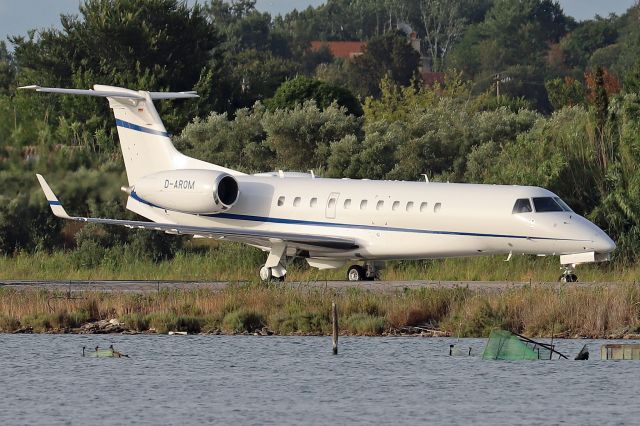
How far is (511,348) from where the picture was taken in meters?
30.3

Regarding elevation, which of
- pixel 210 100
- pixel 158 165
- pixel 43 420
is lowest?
pixel 43 420

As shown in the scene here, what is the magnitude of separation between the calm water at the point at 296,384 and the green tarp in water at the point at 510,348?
31 cm

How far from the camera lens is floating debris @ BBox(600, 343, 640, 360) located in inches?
1152

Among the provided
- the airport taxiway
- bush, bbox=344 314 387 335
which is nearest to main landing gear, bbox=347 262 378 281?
the airport taxiway

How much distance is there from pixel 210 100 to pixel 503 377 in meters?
50.7

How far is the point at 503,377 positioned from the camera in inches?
1114

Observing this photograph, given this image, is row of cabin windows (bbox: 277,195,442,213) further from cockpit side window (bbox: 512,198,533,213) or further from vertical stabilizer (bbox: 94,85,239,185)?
vertical stabilizer (bbox: 94,85,239,185)

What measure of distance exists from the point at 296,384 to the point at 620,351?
6109 mm

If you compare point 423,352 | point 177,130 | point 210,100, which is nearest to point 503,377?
point 423,352

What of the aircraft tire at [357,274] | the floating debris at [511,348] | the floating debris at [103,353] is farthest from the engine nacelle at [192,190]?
the floating debris at [511,348]

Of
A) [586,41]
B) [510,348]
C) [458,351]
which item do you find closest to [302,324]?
[458,351]

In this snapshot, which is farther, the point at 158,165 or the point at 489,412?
the point at 158,165

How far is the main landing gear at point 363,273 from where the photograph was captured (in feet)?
140

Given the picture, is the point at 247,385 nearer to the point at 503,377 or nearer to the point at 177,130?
the point at 503,377
